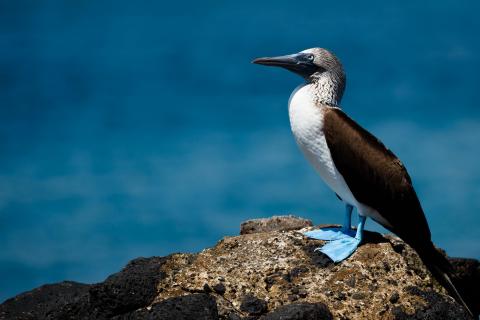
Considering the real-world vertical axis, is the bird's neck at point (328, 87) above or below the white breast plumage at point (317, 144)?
above

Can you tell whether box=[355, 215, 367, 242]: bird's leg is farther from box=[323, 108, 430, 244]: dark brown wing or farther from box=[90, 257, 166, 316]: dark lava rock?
box=[90, 257, 166, 316]: dark lava rock

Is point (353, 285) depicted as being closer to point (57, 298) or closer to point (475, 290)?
point (57, 298)

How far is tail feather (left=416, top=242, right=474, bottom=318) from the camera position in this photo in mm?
8383

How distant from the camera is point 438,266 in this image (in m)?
8.43

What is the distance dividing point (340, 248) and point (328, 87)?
1.89 meters

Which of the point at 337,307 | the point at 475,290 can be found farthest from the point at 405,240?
the point at 475,290

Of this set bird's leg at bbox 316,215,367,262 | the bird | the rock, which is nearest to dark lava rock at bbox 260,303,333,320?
bird's leg at bbox 316,215,367,262

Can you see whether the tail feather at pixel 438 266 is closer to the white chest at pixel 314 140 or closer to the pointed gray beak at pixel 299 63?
the white chest at pixel 314 140

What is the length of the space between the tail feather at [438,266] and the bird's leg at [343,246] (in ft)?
2.21

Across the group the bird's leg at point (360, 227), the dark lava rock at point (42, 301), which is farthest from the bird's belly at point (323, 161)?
the dark lava rock at point (42, 301)

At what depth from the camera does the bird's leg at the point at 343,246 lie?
26.4 feet

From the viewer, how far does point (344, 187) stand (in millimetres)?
8586

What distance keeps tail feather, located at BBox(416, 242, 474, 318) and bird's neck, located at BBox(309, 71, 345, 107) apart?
1919 mm

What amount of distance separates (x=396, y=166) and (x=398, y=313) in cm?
173
